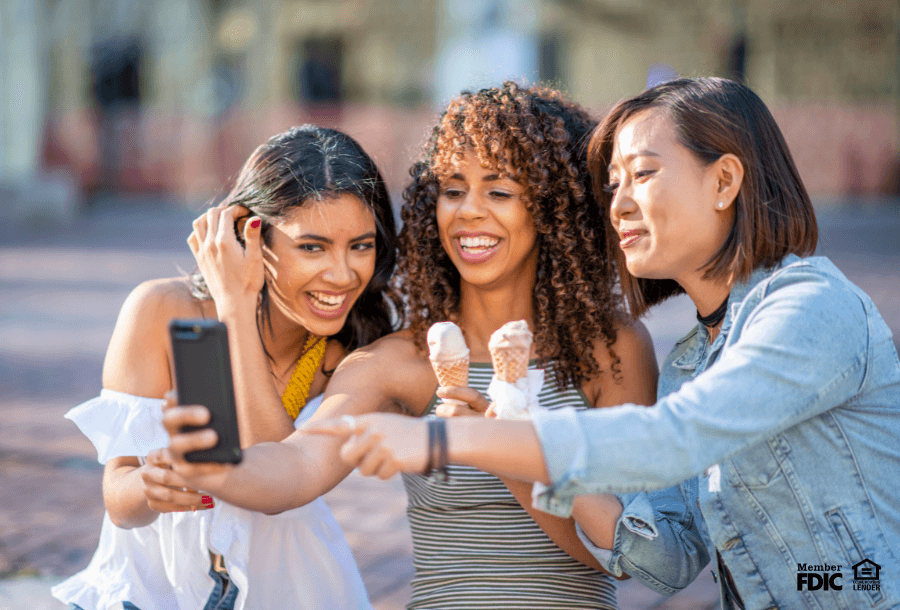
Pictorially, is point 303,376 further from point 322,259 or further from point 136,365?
point 136,365

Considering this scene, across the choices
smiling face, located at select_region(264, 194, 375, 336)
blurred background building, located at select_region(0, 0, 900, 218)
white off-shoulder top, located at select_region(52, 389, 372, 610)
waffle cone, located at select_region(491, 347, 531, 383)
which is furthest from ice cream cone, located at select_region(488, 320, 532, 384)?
blurred background building, located at select_region(0, 0, 900, 218)

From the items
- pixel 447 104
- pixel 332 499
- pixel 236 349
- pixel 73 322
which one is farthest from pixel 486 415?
pixel 73 322

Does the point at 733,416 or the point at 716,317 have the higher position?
the point at 716,317

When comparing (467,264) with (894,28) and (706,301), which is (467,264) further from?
(894,28)

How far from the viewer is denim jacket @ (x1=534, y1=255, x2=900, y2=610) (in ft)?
5.82

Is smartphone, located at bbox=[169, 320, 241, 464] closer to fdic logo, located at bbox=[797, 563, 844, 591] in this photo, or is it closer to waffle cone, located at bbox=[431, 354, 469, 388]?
waffle cone, located at bbox=[431, 354, 469, 388]

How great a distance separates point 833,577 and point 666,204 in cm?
104

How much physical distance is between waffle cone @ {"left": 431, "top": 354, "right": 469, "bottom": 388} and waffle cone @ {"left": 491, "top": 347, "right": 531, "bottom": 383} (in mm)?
136

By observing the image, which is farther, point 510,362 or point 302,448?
point 302,448

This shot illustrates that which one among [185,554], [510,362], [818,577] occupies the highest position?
[510,362]

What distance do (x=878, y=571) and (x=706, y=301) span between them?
834mm

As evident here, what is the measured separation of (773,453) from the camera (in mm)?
2156

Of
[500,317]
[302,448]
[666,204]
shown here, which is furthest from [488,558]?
[666,204]

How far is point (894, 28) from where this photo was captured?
62.1 ft
